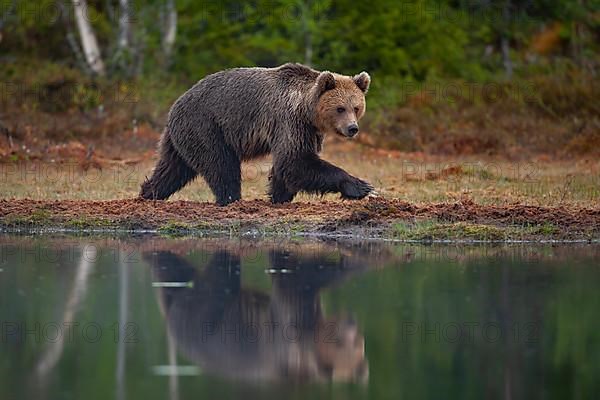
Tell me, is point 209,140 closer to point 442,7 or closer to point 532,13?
point 442,7

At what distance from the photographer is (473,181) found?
17.0 metres

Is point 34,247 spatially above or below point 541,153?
below

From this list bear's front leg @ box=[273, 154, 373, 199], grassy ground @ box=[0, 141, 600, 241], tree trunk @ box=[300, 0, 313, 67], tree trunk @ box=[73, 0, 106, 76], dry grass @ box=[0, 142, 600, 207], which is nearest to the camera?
grassy ground @ box=[0, 141, 600, 241]

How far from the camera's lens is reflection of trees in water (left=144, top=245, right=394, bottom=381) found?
6.80m

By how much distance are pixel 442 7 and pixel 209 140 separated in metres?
15.2

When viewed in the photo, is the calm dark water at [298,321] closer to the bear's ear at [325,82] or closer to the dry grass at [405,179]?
the bear's ear at [325,82]

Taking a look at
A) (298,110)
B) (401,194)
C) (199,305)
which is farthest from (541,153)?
(199,305)

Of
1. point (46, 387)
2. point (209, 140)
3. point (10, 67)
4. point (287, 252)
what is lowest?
point (46, 387)

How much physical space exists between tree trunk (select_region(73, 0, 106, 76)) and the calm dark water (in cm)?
1520

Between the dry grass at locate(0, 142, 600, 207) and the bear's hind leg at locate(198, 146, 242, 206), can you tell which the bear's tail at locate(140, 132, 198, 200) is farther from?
the dry grass at locate(0, 142, 600, 207)

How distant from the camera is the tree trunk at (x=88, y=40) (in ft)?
84.5

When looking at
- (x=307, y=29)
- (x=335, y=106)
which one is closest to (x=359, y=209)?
(x=335, y=106)

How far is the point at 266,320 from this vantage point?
7.98m

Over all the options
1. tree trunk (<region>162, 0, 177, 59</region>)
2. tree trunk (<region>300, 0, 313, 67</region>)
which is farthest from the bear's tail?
tree trunk (<region>162, 0, 177, 59</region>)
